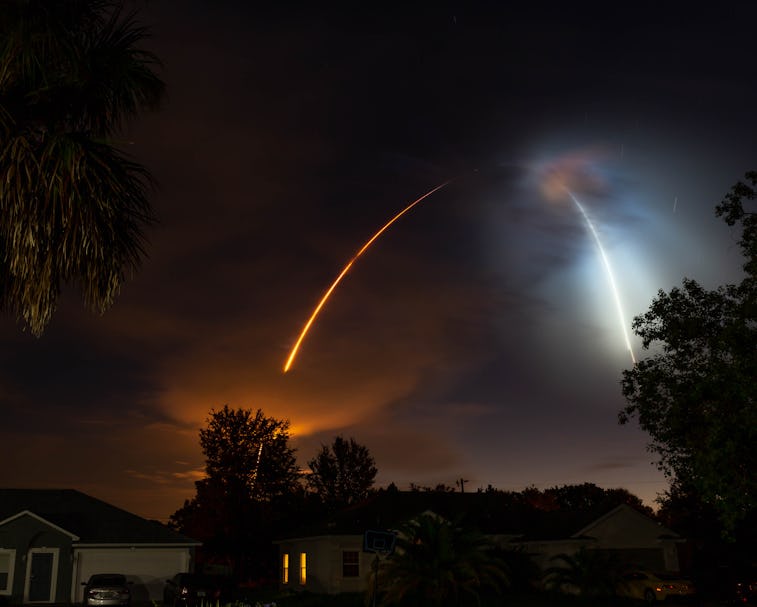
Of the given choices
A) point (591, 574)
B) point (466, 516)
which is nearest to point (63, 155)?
point (591, 574)

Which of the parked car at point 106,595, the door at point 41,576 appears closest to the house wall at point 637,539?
the parked car at point 106,595

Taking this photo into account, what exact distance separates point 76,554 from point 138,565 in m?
2.84

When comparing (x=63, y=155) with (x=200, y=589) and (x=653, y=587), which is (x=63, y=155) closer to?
(x=200, y=589)

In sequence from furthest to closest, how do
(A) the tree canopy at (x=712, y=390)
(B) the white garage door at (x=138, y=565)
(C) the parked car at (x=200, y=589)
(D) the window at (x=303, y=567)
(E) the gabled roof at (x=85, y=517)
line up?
(D) the window at (x=303, y=567) < (E) the gabled roof at (x=85, y=517) < (B) the white garage door at (x=138, y=565) < (C) the parked car at (x=200, y=589) < (A) the tree canopy at (x=712, y=390)

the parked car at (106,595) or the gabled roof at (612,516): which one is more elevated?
the gabled roof at (612,516)

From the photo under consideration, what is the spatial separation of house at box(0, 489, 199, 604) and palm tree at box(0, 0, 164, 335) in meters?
29.9

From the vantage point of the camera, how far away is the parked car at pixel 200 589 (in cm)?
2812

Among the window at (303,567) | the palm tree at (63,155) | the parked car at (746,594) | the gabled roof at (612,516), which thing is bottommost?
the parked car at (746,594)

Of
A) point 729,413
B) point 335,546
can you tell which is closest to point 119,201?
point 729,413

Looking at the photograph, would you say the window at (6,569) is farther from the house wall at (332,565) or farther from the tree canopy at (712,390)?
the tree canopy at (712,390)

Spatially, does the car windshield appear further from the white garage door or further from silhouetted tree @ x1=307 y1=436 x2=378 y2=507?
silhouetted tree @ x1=307 y1=436 x2=378 y2=507

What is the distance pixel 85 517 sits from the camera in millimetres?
39062

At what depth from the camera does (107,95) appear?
9680 millimetres

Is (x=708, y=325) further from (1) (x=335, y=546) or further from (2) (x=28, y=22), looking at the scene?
(1) (x=335, y=546)
